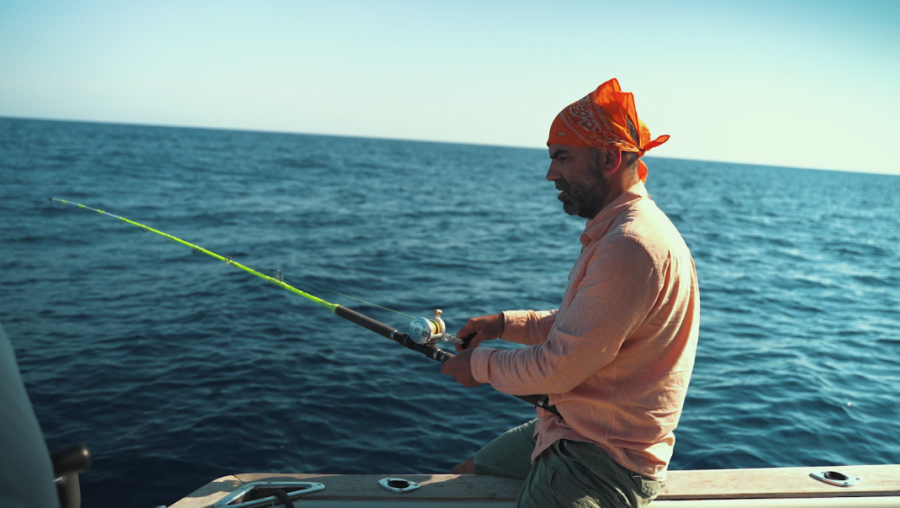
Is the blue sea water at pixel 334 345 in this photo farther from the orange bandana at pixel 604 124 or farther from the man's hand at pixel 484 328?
the orange bandana at pixel 604 124

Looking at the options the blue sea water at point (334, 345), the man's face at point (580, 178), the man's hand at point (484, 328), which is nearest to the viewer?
the man's face at point (580, 178)

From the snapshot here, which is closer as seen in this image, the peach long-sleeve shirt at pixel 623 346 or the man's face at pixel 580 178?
the peach long-sleeve shirt at pixel 623 346

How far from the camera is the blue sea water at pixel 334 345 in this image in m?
5.57

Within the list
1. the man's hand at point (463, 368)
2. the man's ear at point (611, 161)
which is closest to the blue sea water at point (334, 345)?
the man's hand at point (463, 368)

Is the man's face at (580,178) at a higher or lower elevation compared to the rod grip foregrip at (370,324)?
higher

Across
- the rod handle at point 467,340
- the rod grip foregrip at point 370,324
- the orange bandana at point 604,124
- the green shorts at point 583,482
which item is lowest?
the green shorts at point 583,482

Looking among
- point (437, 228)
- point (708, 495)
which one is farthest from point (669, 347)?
point (437, 228)

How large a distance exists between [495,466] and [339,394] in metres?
3.89

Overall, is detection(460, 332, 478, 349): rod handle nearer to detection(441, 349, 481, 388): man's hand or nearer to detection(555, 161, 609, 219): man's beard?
detection(441, 349, 481, 388): man's hand

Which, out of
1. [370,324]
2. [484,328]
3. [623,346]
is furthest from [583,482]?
[370,324]

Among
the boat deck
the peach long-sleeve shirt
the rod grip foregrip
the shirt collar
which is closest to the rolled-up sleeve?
the peach long-sleeve shirt

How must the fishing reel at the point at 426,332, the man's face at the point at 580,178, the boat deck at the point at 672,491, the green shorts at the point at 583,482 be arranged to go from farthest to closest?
the fishing reel at the point at 426,332 < the boat deck at the point at 672,491 < the man's face at the point at 580,178 < the green shorts at the point at 583,482

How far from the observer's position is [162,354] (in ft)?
24.1

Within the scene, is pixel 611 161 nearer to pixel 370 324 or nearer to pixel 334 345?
pixel 370 324
